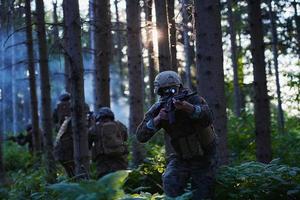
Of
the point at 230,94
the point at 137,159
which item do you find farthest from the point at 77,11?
the point at 230,94

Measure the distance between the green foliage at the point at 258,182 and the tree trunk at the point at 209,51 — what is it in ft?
3.89

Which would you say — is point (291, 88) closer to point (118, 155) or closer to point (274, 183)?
point (118, 155)

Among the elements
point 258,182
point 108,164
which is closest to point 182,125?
point 258,182

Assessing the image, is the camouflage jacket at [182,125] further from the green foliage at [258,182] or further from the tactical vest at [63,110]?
the tactical vest at [63,110]

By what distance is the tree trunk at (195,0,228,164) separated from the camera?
761 centimetres

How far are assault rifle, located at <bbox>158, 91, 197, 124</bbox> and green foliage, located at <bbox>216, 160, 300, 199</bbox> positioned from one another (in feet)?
4.14

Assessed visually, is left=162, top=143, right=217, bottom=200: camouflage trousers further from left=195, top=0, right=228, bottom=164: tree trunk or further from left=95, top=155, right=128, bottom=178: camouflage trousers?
left=95, top=155, right=128, bottom=178: camouflage trousers

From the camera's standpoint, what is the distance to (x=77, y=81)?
794cm

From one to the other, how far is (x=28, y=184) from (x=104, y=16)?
450 cm

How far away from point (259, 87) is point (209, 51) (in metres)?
3.52

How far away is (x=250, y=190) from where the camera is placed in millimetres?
6715

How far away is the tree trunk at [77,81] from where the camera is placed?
7.87 metres

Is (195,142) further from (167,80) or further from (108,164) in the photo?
(108,164)

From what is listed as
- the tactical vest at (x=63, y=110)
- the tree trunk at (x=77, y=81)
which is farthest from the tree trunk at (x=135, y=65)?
the tree trunk at (x=77, y=81)
